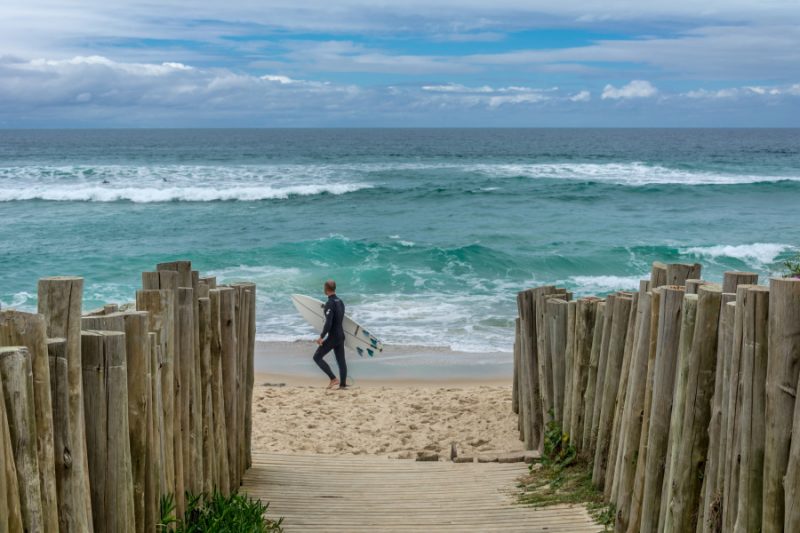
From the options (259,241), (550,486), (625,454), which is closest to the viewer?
(625,454)

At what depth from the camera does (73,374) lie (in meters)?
4.08

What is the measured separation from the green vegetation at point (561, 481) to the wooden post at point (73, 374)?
346cm

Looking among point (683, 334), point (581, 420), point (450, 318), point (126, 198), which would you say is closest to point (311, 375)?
point (450, 318)

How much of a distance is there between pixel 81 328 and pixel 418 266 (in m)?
21.0

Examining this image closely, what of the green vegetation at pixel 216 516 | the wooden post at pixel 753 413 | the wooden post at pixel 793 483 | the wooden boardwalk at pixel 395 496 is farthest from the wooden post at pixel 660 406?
the green vegetation at pixel 216 516

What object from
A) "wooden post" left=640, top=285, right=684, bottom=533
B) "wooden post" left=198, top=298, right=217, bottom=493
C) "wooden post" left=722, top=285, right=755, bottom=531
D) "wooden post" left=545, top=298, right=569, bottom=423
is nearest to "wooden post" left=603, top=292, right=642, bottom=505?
"wooden post" left=640, top=285, right=684, bottom=533

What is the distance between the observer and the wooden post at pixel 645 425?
18.2 ft

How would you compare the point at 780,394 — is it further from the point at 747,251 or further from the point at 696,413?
the point at 747,251

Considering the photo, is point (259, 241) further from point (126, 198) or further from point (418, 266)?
point (126, 198)

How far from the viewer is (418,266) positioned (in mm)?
25328

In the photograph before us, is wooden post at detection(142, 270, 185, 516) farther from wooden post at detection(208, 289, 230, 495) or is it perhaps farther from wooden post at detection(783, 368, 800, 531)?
wooden post at detection(783, 368, 800, 531)

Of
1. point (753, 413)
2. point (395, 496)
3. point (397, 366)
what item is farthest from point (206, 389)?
point (397, 366)

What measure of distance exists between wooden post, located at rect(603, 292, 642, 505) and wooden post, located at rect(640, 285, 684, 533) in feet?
2.60

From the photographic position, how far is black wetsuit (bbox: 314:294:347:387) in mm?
13891
